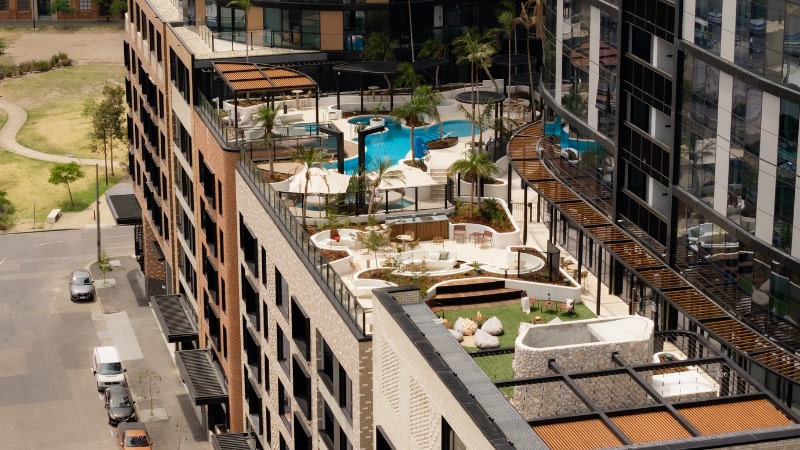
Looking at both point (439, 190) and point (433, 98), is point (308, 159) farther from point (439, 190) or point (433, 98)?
point (433, 98)

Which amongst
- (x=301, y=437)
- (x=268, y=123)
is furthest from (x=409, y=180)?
(x=301, y=437)

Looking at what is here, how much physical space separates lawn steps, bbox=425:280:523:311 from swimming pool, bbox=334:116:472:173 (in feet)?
76.9

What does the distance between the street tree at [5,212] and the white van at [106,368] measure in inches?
1585

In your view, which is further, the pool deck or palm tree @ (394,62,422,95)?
palm tree @ (394,62,422,95)

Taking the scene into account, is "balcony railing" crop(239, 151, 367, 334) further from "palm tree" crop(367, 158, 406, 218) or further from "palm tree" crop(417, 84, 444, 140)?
"palm tree" crop(417, 84, 444, 140)

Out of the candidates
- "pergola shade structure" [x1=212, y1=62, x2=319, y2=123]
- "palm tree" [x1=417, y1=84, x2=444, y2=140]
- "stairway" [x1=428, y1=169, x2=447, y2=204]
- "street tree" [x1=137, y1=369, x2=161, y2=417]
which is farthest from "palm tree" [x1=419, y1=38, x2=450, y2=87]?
"street tree" [x1=137, y1=369, x2=161, y2=417]

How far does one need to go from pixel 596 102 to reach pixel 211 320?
115 feet

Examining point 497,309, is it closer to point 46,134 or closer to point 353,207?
point 353,207

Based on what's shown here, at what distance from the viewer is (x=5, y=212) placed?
148m

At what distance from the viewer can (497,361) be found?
6112cm

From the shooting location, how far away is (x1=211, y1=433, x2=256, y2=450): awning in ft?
290

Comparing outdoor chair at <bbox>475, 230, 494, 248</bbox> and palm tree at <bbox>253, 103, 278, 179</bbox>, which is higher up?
palm tree at <bbox>253, 103, 278, 179</bbox>

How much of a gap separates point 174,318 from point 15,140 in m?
72.7

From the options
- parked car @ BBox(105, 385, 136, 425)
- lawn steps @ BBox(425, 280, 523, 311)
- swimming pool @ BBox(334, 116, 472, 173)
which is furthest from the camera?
parked car @ BBox(105, 385, 136, 425)
